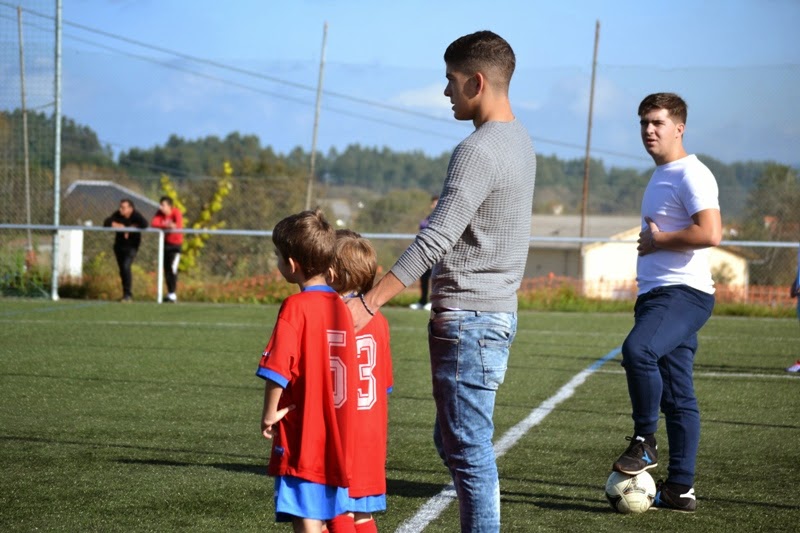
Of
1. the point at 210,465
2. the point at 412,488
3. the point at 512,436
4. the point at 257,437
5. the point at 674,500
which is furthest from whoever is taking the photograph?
the point at 512,436

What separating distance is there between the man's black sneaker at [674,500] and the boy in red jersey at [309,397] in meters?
2.11

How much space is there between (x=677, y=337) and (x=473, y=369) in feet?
5.68

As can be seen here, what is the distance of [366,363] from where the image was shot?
358 centimetres

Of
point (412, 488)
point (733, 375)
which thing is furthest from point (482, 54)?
point (733, 375)

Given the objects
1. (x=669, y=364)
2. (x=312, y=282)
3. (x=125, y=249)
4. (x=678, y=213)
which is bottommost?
(x=125, y=249)

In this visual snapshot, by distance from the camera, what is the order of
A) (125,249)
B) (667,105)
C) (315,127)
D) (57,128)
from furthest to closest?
(315,127)
(57,128)
(125,249)
(667,105)

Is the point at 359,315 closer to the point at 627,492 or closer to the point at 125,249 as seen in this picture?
the point at 627,492

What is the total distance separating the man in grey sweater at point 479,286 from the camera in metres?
3.45

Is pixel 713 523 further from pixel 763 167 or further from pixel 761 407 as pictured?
pixel 763 167

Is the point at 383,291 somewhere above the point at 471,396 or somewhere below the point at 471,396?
above

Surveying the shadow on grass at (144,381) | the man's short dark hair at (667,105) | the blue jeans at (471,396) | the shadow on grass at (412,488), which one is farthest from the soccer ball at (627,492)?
the shadow on grass at (144,381)

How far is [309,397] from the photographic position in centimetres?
330

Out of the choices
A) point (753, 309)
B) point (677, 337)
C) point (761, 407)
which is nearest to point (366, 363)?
point (677, 337)

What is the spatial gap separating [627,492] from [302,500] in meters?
2.00
